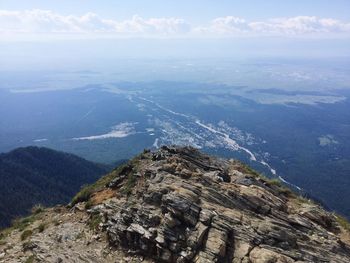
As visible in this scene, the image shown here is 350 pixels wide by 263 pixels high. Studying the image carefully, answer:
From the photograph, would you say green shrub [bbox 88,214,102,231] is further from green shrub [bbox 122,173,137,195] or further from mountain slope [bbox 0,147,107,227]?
mountain slope [bbox 0,147,107,227]

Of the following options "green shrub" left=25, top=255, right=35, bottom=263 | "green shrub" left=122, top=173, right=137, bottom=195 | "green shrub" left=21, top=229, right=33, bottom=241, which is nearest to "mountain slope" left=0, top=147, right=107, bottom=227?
"green shrub" left=21, top=229, right=33, bottom=241

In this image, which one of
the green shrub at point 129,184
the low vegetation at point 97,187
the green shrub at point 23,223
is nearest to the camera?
the green shrub at point 129,184

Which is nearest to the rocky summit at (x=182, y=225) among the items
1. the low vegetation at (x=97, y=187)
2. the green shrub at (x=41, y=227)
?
the green shrub at (x=41, y=227)

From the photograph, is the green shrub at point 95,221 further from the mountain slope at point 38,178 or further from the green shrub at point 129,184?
the mountain slope at point 38,178

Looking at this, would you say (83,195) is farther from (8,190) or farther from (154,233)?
A: (8,190)

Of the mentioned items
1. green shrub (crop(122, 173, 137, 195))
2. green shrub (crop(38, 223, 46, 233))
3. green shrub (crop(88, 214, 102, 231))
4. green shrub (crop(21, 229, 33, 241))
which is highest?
green shrub (crop(122, 173, 137, 195))

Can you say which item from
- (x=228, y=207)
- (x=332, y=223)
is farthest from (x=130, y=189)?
(x=332, y=223)
